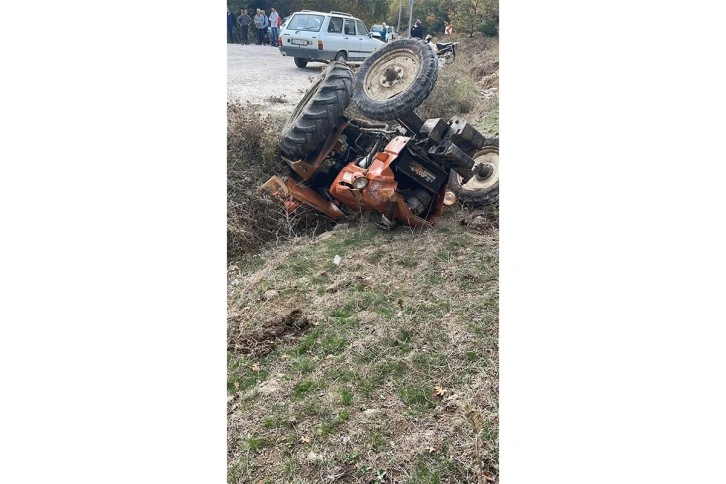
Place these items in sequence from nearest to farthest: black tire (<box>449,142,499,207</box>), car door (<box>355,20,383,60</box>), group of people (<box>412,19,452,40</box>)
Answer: group of people (<box>412,19,452,40</box>), car door (<box>355,20,383,60</box>), black tire (<box>449,142,499,207</box>)

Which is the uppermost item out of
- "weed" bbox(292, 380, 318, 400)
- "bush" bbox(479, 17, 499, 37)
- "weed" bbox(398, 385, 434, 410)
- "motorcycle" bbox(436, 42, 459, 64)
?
"bush" bbox(479, 17, 499, 37)

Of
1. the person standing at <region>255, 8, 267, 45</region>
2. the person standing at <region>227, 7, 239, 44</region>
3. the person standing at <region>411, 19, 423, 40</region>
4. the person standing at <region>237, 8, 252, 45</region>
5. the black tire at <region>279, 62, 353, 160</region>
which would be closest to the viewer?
the person standing at <region>227, 7, 239, 44</region>

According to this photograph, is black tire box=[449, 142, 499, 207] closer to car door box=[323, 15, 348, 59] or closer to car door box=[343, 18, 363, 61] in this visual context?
car door box=[343, 18, 363, 61]

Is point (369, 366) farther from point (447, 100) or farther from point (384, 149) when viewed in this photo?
point (447, 100)

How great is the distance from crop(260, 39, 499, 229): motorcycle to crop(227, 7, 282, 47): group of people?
0.65 metres

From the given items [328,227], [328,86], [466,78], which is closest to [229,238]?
[328,227]

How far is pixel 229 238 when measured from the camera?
3838 millimetres

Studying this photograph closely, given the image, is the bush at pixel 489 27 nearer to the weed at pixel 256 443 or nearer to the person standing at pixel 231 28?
the person standing at pixel 231 28

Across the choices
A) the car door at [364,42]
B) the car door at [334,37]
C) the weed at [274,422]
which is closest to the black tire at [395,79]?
the car door at [364,42]

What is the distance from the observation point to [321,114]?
3717 millimetres

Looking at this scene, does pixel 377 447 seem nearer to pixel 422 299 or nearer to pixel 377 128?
pixel 422 299

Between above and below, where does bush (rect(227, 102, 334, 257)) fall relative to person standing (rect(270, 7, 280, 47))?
below

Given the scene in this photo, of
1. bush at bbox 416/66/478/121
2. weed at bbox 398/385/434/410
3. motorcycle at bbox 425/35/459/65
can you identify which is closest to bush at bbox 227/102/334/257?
bush at bbox 416/66/478/121

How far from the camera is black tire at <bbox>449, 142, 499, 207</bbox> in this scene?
3.89 m
